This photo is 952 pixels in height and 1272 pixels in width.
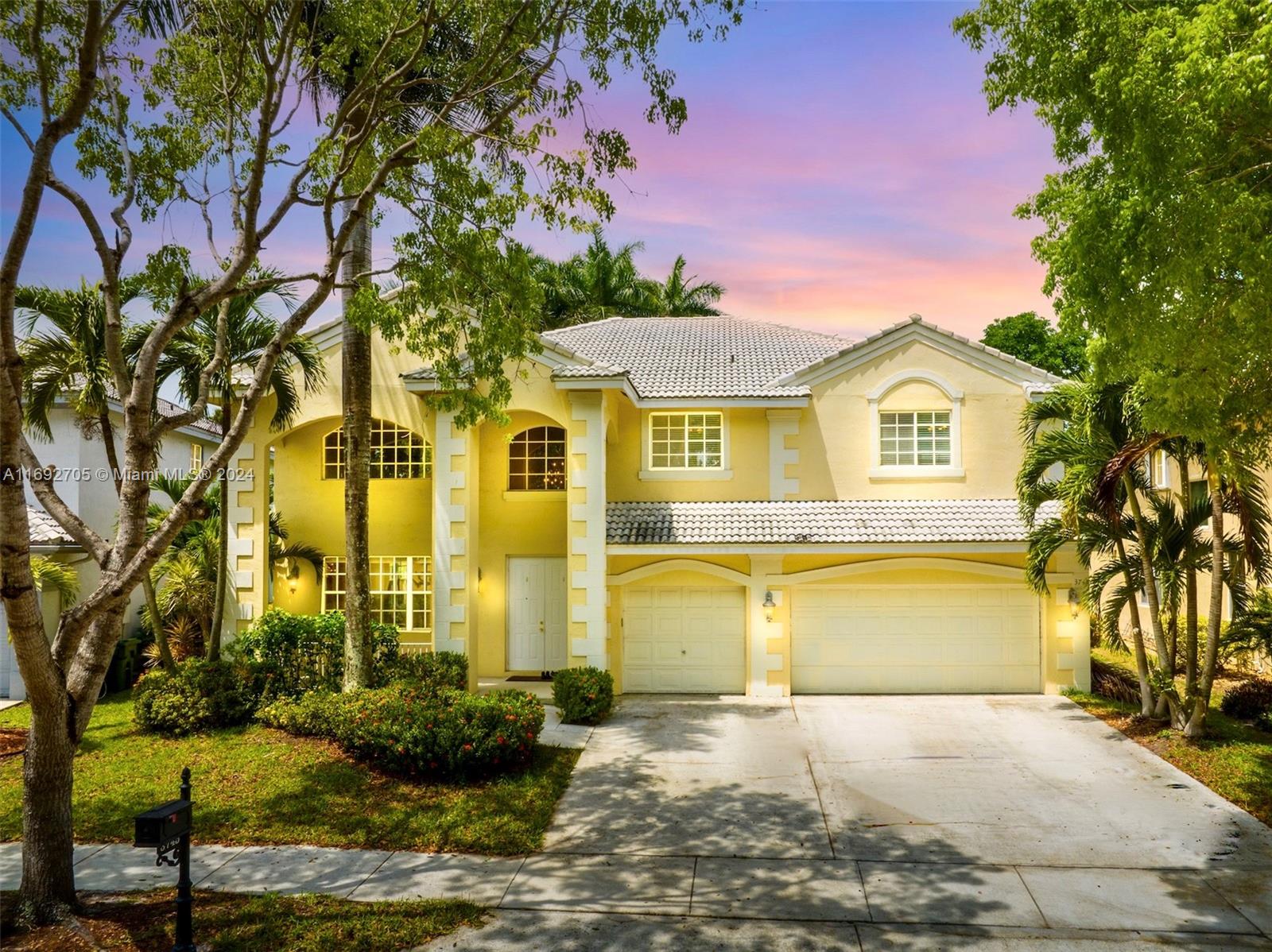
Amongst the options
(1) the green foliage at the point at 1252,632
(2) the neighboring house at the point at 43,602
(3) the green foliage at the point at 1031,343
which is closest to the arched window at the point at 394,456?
(2) the neighboring house at the point at 43,602

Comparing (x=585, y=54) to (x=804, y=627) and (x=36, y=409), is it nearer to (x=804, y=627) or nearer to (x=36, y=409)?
(x=36, y=409)

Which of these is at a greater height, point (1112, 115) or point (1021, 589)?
point (1112, 115)

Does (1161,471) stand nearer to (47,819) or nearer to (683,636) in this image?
(683,636)

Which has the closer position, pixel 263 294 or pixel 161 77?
pixel 161 77

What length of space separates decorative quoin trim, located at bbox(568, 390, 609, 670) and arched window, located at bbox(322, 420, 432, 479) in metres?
3.90

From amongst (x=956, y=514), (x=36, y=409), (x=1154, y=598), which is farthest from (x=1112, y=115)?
(x=36, y=409)

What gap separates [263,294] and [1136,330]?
12221 mm

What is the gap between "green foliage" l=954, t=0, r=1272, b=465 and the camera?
6.78 meters

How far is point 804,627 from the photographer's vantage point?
1628cm

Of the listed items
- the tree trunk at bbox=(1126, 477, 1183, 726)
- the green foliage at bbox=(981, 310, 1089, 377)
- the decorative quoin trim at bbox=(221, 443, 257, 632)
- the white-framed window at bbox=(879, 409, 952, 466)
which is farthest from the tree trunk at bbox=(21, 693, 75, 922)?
the green foliage at bbox=(981, 310, 1089, 377)

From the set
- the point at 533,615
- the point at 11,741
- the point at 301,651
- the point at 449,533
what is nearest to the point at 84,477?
the point at 11,741

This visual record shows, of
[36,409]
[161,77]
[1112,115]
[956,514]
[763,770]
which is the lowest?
[763,770]

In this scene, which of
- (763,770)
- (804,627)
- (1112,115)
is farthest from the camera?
(804,627)

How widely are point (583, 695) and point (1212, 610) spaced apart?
9.68 meters
